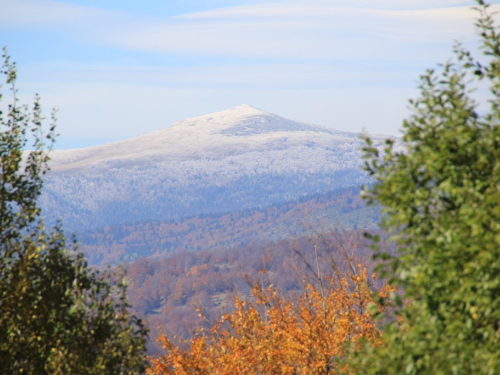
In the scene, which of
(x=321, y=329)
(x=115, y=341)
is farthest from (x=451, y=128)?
(x=321, y=329)

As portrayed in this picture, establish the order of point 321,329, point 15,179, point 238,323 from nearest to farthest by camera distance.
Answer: point 15,179 < point 321,329 < point 238,323

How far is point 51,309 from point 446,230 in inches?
343

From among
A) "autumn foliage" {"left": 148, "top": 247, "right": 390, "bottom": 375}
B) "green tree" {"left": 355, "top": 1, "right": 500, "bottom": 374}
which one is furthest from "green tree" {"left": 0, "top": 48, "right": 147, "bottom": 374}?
"autumn foliage" {"left": 148, "top": 247, "right": 390, "bottom": 375}

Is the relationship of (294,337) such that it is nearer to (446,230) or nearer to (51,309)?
(51,309)

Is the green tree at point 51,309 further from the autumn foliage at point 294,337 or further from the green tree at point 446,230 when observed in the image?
the autumn foliage at point 294,337

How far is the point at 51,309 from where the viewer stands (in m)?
13.8

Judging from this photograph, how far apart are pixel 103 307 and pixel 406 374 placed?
25.8ft

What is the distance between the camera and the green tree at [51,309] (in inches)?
510

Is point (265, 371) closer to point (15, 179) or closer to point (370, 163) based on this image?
point (15, 179)

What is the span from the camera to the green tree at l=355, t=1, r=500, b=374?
323 inches

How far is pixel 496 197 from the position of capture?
26.9ft

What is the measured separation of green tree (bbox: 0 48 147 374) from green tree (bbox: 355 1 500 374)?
5.88m

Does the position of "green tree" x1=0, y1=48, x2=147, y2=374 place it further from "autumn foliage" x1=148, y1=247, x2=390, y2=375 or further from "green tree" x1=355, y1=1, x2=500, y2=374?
"autumn foliage" x1=148, y1=247, x2=390, y2=375

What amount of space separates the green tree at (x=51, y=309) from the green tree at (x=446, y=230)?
5.88 m
